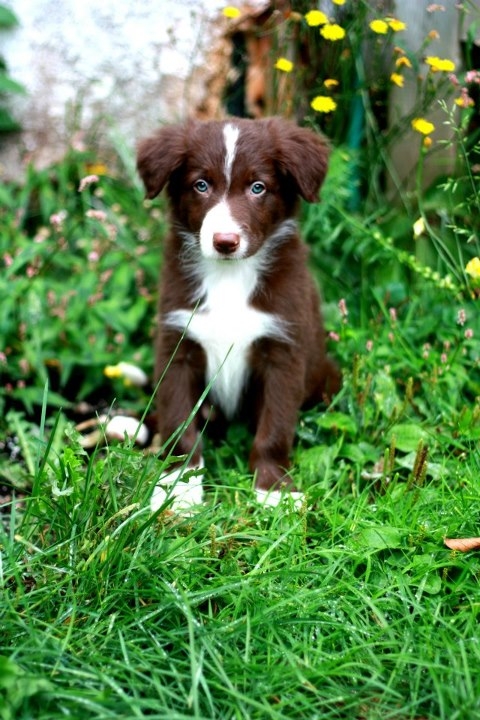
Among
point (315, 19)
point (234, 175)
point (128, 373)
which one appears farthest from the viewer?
point (128, 373)

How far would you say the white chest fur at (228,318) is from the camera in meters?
3.35

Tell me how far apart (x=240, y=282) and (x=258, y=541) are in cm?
104

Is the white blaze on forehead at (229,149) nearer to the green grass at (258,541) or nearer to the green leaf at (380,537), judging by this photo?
the green grass at (258,541)

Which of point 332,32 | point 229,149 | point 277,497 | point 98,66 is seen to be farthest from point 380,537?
point 98,66

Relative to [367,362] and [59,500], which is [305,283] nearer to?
[367,362]

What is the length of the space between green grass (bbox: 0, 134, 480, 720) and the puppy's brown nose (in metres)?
0.77

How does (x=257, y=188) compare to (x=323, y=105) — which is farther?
(x=323, y=105)

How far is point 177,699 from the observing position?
2150 mm

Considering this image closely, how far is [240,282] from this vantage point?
134 inches

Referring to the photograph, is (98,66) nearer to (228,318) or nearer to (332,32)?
(332,32)

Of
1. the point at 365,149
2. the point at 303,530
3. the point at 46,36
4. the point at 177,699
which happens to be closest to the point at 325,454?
the point at 303,530

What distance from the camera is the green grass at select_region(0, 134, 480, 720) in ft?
7.23

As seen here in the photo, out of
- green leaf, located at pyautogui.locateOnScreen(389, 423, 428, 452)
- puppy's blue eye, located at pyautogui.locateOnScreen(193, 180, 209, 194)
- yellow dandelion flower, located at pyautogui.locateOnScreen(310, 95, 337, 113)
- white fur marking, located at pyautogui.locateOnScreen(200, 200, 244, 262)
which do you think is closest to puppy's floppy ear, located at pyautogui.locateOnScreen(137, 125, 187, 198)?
puppy's blue eye, located at pyautogui.locateOnScreen(193, 180, 209, 194)

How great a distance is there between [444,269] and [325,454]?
4.33 ft
